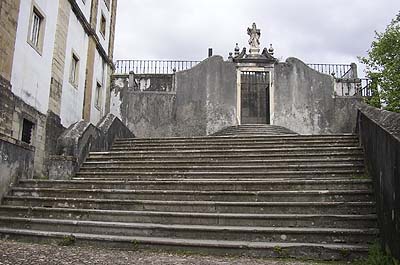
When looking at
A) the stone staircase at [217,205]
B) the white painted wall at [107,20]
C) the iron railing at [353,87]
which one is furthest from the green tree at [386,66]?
the white painted wall at [107,20]

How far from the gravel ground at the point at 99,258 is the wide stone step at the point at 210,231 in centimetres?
55

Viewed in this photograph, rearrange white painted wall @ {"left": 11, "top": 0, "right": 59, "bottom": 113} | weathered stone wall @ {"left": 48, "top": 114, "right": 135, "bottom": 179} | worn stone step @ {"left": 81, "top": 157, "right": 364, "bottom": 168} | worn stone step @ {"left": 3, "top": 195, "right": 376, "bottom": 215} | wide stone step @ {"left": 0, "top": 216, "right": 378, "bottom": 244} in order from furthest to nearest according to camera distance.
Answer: white painted wall @ {"left": 11, "top": 0, "right": 59, "bottom": 113}, weathered stone wall @ {"left": 48, "top": 114, "right": 135, "bottom": 179}, worn stone step @ {"left": 81, "top": 157, "right": 364, "bottom": 168}, worn stone step @ {"left": 3, "top": 195, "right": 376, "bottom": 215}, wide stone step @ {"left": 0, "top": 216, "right": 378, "bottom": 244}

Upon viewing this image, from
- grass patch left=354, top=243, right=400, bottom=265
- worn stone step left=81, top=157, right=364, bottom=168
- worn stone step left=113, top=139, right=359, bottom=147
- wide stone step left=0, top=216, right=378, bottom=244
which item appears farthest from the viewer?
worn stone step left=113, top=139, right=359, bottom=147

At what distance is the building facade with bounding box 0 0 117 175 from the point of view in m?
9.35

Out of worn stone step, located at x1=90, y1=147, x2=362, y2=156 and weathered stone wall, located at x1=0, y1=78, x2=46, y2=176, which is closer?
weathered stone wall, located at x1=0, y1=78, x2=46, y2=176

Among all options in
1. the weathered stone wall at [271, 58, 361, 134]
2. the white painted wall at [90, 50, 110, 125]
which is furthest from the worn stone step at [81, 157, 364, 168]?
the weathered stone wall at [271, 58, 361, 134]

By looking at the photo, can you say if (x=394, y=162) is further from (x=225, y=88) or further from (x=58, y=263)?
(x=225, y=88)

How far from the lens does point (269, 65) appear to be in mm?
18359

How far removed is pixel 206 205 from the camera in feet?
21.6

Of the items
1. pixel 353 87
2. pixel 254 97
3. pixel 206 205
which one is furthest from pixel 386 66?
pixel 206 205

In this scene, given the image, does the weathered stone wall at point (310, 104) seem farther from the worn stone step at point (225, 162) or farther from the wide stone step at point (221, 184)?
the wide stone step at point (221, 184)

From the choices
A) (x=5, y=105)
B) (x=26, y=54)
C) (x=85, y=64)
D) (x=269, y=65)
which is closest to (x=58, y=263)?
(x=5, y=105)

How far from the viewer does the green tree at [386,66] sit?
16500 mm

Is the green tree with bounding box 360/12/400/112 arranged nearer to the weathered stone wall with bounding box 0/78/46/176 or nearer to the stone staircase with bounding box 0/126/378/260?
the stone staircase with bounding box 0/126/378/260
